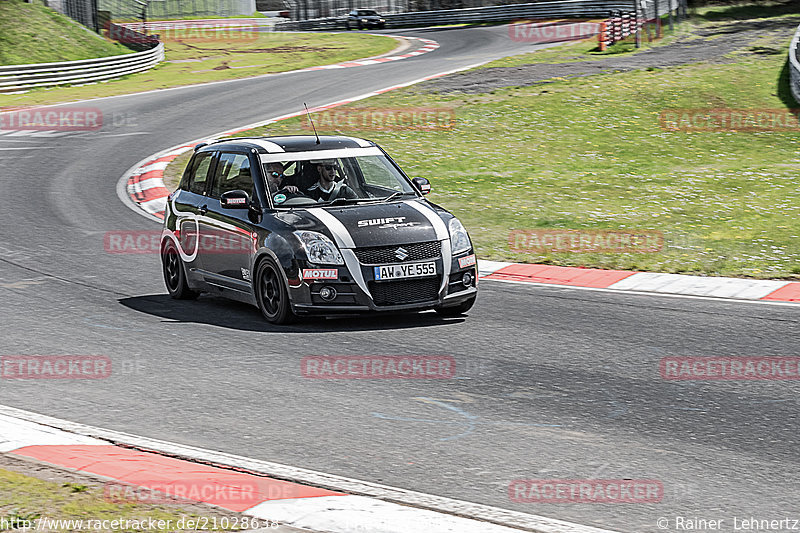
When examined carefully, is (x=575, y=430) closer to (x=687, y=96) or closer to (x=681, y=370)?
(x=681, y=370)

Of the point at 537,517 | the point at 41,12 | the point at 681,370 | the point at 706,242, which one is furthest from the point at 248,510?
the point at 41,12

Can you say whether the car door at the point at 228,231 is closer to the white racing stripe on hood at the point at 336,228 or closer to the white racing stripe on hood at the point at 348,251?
the white racing stripe on hood at the point at 336,228

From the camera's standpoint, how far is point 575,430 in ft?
21.4

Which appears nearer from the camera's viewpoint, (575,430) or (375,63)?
(575,430)

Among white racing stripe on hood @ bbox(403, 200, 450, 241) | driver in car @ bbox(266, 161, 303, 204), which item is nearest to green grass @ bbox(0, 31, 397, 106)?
driver in car @ bbox(266, 161, 303, 204)

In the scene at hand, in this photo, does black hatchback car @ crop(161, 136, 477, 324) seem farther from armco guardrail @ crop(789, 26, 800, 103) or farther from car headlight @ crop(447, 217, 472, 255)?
armco guardrail @ crop(789, 26, 800, 103)

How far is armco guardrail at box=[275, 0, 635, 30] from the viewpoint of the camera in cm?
5559

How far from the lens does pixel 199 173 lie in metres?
11.1

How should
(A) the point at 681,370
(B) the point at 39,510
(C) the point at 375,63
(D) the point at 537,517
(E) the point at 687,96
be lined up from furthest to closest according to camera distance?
(C) the point at 375,63
(E) the point at 687,96
(A) the point at 681,370
(D) the point at 537,517
(B) the point at 39,510

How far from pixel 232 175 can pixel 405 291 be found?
241 cm

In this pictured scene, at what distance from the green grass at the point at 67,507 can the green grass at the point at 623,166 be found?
341 inches

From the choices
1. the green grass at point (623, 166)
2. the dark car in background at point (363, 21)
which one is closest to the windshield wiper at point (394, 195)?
the green grass at point (623, 166)

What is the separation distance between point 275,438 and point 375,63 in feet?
117

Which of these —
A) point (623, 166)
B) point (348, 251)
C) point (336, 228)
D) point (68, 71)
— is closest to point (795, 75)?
point (623, 166)
